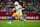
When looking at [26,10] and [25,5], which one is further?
[25,5]

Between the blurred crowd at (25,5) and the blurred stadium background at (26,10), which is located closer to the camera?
the blurred stadium background at (26,10)

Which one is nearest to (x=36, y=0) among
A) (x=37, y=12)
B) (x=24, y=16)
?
(x=37, y=12)

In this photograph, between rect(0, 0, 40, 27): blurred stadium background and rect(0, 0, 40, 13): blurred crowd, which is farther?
rect(0, 0, 40, 13): blurred crowd

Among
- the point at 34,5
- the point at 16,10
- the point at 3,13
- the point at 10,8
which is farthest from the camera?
the point at 34,5

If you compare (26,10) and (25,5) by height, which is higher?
(25,5)

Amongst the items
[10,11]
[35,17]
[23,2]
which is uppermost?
[23,2]

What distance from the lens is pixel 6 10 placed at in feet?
34.8

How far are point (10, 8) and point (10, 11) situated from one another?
901 mm

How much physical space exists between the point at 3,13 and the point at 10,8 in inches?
47.1

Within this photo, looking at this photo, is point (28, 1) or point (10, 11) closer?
point (10, 11)

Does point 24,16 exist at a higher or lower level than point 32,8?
lower

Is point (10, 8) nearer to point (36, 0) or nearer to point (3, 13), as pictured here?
point (3, 13)

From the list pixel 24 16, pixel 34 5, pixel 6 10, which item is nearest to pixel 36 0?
pixel 34 5

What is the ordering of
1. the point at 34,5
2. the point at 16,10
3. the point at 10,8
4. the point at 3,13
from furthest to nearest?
the point at 34,5
the point at 10,8
the point at 3,13
the point at 16,10
